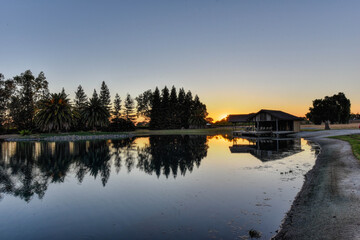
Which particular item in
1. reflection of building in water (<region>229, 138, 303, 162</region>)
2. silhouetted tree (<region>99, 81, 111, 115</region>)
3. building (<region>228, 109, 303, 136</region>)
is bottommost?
reflection of building in water (<region>229, 138, 303, 162</region>)

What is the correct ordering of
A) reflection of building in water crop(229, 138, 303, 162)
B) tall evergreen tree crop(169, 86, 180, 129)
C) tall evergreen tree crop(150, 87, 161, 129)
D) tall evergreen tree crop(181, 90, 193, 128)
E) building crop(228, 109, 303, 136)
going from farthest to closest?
tall evergreen tree crop(181, 90, 193, 128), tall evergreen tree crop(169, 86, 180, 129), tall evergreen tree crop(150, 87, 161, 129), building crop(228, 109, 303, 136), reflection of building in water crop(229, 138, 303, 162)

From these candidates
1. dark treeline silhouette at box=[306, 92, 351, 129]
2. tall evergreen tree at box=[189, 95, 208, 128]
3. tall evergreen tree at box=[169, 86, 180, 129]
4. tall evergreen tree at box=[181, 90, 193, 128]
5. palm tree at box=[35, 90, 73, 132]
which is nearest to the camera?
palm tree at box=[35, 90, 73, 132]

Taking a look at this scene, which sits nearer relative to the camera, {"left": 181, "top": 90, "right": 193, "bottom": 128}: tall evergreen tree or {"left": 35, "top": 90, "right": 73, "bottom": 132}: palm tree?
{"left": 35, "top": 90, "right": 73, "bottom": 132}: palm tree

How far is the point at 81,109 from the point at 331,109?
2657 inches

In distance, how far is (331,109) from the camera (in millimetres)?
55938

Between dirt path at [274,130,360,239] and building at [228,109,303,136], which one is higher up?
building at [228,109,303,136]

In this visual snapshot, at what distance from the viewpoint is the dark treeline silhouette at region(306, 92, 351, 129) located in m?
56.1

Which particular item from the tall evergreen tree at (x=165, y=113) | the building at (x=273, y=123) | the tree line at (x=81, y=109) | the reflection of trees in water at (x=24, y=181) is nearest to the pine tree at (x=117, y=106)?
the tree line at (x=81, y=109)

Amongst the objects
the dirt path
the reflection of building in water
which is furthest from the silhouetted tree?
the dirt path

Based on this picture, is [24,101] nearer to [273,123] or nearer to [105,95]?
[105,95]

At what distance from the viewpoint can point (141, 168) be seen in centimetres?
1695

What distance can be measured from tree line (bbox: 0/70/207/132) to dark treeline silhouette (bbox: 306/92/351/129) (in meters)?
41.6

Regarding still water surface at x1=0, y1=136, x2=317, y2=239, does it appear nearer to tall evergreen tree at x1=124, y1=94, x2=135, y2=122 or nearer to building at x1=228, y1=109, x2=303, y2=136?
building at x1=228, y1=109, x2=303, y2=136

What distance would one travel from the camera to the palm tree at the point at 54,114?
52156 millimetres
